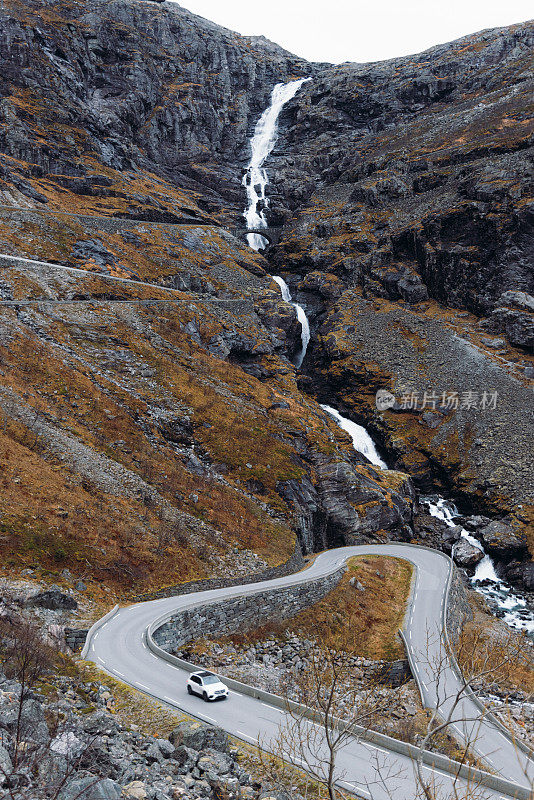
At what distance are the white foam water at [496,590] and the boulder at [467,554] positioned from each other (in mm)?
722

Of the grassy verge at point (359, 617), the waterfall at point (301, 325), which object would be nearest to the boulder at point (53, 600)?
the grassy verge at point (359, 617)

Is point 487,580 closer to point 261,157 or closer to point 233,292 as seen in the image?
point 233,292

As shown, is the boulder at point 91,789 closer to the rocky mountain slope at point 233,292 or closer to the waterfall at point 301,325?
the rocky mountain slope at point 233,292

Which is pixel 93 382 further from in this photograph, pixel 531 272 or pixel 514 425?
pixel 531 272

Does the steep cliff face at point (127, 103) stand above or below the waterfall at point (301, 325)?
above

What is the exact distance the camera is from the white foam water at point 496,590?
38.9m

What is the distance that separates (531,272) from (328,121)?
83784 millimetres

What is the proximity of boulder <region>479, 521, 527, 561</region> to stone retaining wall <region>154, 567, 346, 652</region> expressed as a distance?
2462 cm

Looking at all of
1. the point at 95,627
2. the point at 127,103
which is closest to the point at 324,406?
the point at 95,627

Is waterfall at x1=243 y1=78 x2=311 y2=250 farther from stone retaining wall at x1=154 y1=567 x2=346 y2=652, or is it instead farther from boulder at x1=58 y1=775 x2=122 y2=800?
boulder at x1=58 y1=775 x2=122 y2=800

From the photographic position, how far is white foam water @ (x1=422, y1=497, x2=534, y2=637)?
128ft

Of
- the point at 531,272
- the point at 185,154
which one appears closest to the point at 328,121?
the point at 185,154

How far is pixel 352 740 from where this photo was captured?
45.2 ft

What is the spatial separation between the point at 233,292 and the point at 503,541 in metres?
52.4
